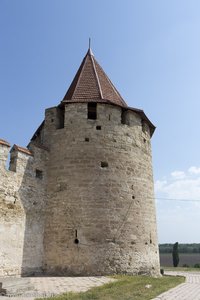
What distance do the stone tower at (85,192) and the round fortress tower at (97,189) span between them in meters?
0.03

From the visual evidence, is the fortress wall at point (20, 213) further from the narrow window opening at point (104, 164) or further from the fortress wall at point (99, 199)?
the narrow window opening at point (104, 164)

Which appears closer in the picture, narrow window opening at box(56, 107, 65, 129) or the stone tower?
the stone tower

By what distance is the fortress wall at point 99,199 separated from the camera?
1041 centimetres

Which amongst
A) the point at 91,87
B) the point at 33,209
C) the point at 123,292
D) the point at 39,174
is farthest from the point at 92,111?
the point at 123,292

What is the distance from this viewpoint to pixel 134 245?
35.8 feet

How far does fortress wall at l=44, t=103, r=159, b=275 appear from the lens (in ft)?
34.1

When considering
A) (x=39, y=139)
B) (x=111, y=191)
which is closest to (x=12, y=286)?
(x=111, y=191)

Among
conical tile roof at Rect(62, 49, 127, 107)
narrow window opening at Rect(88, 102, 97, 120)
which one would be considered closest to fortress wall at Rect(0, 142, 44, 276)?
narrow window opening at Rect(88, 102, 97, 120)

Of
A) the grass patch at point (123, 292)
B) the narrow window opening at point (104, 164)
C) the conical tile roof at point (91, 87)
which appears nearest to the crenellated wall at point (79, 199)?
the narrow window opening at point (104, 164)

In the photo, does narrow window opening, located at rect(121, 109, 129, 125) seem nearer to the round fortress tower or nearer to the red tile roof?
the round fortress tower

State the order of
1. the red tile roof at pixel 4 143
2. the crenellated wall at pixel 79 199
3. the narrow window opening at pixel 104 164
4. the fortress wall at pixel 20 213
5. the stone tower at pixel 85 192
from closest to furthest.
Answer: the fortress wall at pixel 20 213
the red tile roof at pixel 4 143
the crenellated wall at pixel 79 199
the stone tower at pixel 85 192
the narrow window opening at pixel 104 164

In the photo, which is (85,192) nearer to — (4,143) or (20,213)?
(20,213)

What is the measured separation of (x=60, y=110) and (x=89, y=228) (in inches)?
192

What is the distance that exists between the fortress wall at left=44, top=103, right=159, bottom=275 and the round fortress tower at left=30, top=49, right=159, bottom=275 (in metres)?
0.03
